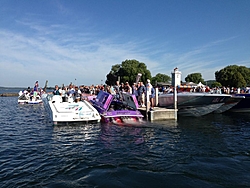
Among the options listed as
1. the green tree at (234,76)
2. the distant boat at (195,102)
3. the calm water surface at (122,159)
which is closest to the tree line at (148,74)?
the green tree at (234,76)

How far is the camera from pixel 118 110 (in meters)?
14.1

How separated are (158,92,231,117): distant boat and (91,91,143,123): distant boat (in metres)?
2.81

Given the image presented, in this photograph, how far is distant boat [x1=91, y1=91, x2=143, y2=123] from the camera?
13.0 meters

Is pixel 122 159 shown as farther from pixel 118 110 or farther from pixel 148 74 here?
pixel 148 74

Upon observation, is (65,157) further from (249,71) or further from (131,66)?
(249,71)

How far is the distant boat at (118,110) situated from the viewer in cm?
1295

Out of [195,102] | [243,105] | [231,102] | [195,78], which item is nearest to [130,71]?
[195,78]

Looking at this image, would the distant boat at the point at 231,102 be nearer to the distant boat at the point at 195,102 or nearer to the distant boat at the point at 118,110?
the distant boat at the point at 195,102

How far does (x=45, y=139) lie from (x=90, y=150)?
2.66 metres

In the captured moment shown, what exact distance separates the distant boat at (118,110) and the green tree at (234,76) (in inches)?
2208

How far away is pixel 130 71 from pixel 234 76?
31651 mm

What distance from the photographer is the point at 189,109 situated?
1648cm

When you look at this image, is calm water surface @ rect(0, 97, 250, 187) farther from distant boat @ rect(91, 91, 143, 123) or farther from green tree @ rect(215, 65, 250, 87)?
green tree @ rect(215, 65, 250, 87)

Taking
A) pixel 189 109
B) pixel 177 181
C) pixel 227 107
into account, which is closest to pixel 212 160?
pixel 177 181
